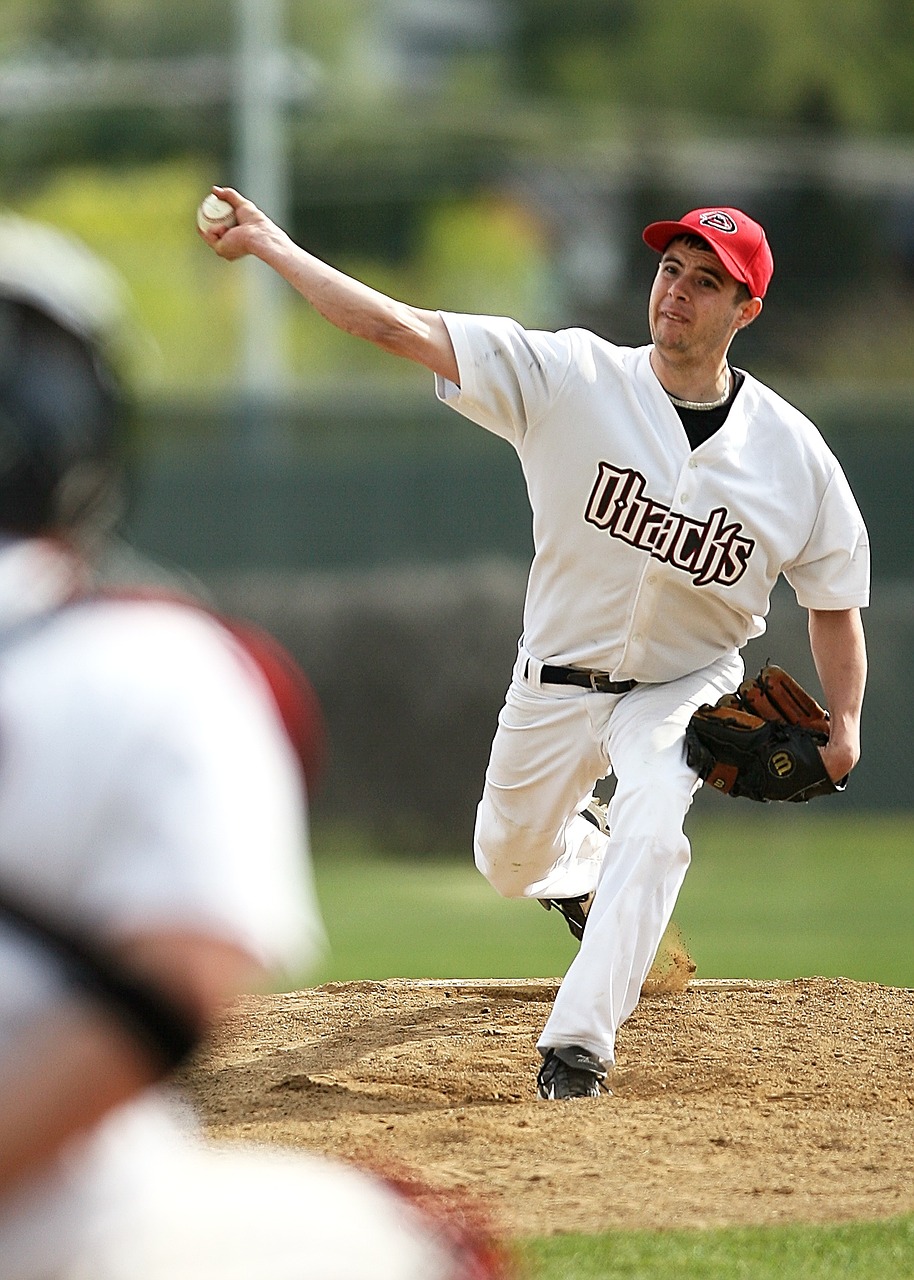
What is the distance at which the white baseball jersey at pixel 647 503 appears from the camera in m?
5.17

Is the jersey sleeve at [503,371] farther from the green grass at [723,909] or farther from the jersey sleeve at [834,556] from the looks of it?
the green grass at [723,909]

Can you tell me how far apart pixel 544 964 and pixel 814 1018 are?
4297 mm

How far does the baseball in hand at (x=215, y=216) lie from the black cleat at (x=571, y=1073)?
215cm

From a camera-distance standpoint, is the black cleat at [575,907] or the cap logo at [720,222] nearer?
the cap logo at [720,222]

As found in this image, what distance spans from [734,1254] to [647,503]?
2.16 m

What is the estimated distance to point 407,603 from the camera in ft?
43.8

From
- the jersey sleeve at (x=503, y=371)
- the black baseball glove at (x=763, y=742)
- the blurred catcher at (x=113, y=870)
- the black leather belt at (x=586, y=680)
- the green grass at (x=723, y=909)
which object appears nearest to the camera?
the blurred catcher at (x=113, y=870)

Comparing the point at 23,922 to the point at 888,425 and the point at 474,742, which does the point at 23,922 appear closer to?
the point at 474,742

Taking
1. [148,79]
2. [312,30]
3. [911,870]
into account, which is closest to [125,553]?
[911,870]

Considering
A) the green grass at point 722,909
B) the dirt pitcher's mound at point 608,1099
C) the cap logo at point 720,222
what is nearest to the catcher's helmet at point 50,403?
the dirt pitcher's mound at point 608,1099

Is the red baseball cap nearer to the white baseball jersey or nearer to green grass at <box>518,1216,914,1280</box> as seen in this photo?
the white baseball jersey

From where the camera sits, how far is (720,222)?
5.29 metres

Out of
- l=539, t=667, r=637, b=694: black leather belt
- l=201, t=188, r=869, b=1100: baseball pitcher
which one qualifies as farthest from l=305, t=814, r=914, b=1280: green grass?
l=201, t=188, r=869, b=1100: baseball pitcher

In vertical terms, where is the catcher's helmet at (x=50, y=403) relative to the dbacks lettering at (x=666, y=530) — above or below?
above
